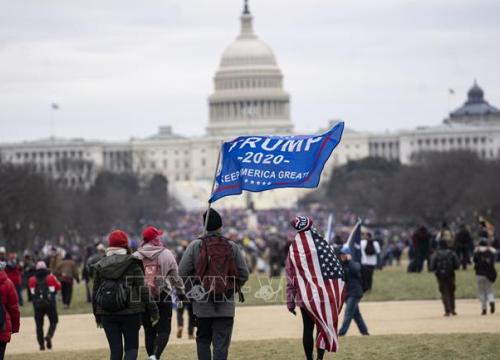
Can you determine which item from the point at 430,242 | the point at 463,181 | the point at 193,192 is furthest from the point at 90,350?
the point at 193,192

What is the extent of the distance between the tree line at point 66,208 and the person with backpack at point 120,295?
60452mm

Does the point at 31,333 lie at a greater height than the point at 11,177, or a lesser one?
lesser

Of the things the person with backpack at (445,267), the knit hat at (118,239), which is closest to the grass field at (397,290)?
the person with backpack at (445,267)

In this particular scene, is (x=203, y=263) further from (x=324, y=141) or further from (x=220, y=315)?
(x=324, y=141)

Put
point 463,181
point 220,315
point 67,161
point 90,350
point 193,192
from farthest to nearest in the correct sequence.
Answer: point 193,192
point 67,161
point 463,181
point 90,350
point 220,315

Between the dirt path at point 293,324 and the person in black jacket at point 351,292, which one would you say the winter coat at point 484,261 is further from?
the person in black jacket at point 351,292

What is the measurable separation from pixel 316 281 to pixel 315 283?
3 cm

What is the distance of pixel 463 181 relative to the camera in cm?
11619

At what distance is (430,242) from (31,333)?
66.4ft

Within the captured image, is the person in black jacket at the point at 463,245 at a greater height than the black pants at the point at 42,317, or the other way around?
the person in black jacket at the point at 463,245

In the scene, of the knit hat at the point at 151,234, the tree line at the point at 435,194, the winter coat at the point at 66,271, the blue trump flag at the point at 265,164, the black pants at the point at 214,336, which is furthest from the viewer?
the tree line at the point at 435,194

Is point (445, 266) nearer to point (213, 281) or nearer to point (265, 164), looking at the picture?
point (265, 164)

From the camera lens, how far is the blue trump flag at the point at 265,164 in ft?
66.9

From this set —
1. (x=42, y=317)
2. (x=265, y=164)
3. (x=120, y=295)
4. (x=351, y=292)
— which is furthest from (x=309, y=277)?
(x=42, y=317)
